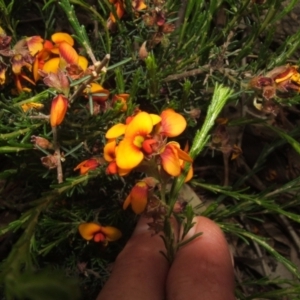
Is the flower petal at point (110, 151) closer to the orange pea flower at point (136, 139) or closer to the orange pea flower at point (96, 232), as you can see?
the orange pea flower at point (136, 139)

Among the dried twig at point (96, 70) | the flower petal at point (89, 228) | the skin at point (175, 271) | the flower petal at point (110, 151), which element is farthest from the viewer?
the flower petal at point (89, 228)

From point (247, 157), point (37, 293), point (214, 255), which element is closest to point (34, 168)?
point (214, 255)

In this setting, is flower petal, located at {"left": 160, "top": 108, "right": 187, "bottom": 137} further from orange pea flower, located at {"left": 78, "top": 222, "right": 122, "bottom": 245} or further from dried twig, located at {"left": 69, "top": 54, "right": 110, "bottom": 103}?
orange pea flower, located at {"left": 78, "top": 222, "right": 122, "bottom": 245}

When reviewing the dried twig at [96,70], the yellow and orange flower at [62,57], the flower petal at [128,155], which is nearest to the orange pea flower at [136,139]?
the flower petal at [128,155]

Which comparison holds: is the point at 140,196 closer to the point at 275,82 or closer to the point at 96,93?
the point at 96,93

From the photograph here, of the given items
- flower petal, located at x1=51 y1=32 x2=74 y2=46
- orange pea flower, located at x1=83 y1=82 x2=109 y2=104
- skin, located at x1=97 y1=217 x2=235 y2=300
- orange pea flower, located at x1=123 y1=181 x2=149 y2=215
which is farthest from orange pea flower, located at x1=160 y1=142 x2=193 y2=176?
flower petal, located at x1=51 y1=32 x2=74 y2=46

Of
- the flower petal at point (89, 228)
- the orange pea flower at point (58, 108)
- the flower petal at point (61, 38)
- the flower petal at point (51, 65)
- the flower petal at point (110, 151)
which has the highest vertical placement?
the orange pea flower at point (58, 108)

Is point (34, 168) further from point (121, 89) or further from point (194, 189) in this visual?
point (194, 189)

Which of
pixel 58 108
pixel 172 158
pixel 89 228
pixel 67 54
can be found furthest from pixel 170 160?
pixel 89 228

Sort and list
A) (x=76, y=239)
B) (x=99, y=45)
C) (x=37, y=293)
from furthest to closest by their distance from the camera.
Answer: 1. (x=76, y=239)
2. (x=99, y=45)
3. (x=37, y=293)
